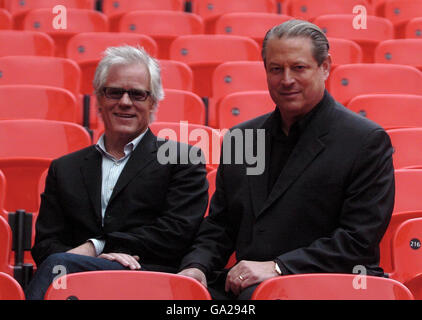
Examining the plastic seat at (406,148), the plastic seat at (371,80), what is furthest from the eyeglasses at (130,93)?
the plastic seat at (371,80)

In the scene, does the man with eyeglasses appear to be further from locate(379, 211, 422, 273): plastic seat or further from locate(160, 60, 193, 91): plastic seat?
locate(160, 60, 193, 91): plastic seat

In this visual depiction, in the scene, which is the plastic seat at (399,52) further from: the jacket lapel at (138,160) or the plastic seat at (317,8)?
the jacket lapel at (138,160)

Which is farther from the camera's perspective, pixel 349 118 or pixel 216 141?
pixel 216 141

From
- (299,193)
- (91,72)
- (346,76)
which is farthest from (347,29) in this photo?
(299,193)

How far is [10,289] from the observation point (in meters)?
1.49


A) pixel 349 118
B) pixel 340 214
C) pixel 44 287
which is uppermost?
pixel 349 118

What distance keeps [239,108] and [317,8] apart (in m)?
1.83

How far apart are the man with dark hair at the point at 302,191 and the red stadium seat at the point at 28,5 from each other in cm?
274

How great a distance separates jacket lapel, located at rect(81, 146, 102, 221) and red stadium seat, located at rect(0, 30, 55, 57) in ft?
5.79

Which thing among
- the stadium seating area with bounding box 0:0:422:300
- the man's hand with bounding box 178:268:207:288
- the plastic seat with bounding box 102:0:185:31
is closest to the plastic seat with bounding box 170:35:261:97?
the stadium seating area with bounding box 0:0:422:300

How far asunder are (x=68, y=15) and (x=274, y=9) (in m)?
1.26

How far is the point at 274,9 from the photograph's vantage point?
4582mm

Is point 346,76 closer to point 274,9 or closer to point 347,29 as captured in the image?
point 347,29

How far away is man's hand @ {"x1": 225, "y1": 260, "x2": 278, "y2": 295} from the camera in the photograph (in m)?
1.64
